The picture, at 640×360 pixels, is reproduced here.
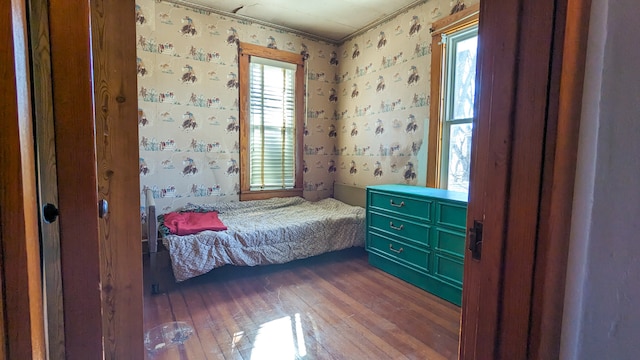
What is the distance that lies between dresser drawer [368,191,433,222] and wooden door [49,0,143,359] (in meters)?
2.10

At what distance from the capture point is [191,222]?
9.99 ft

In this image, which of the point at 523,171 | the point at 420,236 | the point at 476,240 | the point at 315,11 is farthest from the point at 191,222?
the point at 523,171

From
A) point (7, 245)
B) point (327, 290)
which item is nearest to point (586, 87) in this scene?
point (7, 245)

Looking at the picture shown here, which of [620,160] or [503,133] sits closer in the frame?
[620,160]

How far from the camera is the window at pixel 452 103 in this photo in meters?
2.85

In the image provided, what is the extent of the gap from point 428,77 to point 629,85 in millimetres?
2890

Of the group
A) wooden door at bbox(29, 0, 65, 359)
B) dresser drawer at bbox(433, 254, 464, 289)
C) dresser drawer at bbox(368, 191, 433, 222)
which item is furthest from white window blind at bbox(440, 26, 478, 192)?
wooden door at bbox(29, 0, 65, 359)

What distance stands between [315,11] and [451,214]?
2588 millimetres

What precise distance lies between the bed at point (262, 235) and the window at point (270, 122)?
261 millimetres

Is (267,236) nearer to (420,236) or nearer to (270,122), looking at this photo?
(420,236)

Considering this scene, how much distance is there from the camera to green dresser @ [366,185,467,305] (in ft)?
8.05

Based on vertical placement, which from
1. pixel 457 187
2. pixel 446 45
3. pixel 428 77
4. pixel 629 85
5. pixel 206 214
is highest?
pixel 446 45

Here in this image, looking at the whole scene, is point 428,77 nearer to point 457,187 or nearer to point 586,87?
point 457,187

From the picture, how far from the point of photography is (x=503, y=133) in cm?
61
